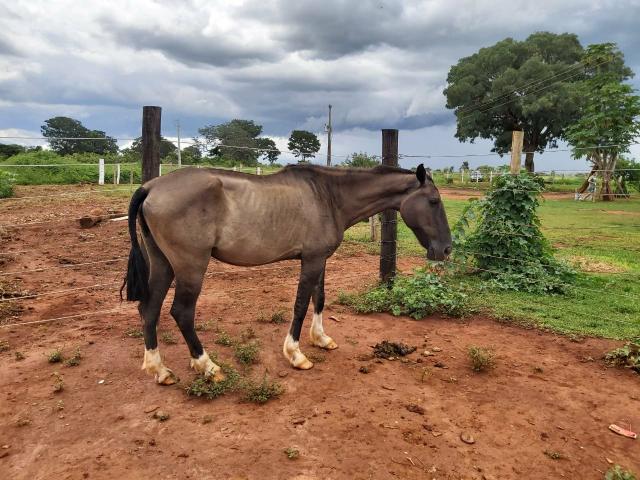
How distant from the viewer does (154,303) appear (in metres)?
3.71

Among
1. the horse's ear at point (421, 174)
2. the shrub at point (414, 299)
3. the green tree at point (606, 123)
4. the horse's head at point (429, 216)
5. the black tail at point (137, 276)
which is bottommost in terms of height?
the shrub at point (414, 299)

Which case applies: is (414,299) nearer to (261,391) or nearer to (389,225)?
(389,225)

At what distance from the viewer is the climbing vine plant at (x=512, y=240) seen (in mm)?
6652

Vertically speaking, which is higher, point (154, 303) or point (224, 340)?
point (154, 303)

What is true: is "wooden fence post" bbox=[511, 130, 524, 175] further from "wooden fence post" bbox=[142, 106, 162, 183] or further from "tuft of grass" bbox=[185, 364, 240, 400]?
"tuft of grass" bbox=[185, 364, 240, 400]

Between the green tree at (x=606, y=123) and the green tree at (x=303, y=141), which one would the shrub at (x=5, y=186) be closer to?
the green tree at (x=606, y=123)

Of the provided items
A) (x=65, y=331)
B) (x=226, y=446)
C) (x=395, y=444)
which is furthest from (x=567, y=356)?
(x=65, y=331)

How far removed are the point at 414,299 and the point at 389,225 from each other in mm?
1201

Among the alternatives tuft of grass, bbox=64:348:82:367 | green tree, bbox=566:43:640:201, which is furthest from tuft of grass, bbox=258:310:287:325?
green tree, bbox=566:43:640:201

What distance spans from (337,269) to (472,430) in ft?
15.7

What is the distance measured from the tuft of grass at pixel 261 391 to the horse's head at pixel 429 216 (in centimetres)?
208

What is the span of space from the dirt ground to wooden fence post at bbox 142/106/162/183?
1764mm

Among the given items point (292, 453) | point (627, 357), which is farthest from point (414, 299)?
point (292, 453)

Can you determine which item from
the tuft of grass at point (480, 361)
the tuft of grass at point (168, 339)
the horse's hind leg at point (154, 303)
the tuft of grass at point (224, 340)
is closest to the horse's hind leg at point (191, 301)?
the horse's hind leg at point (154, 303)
